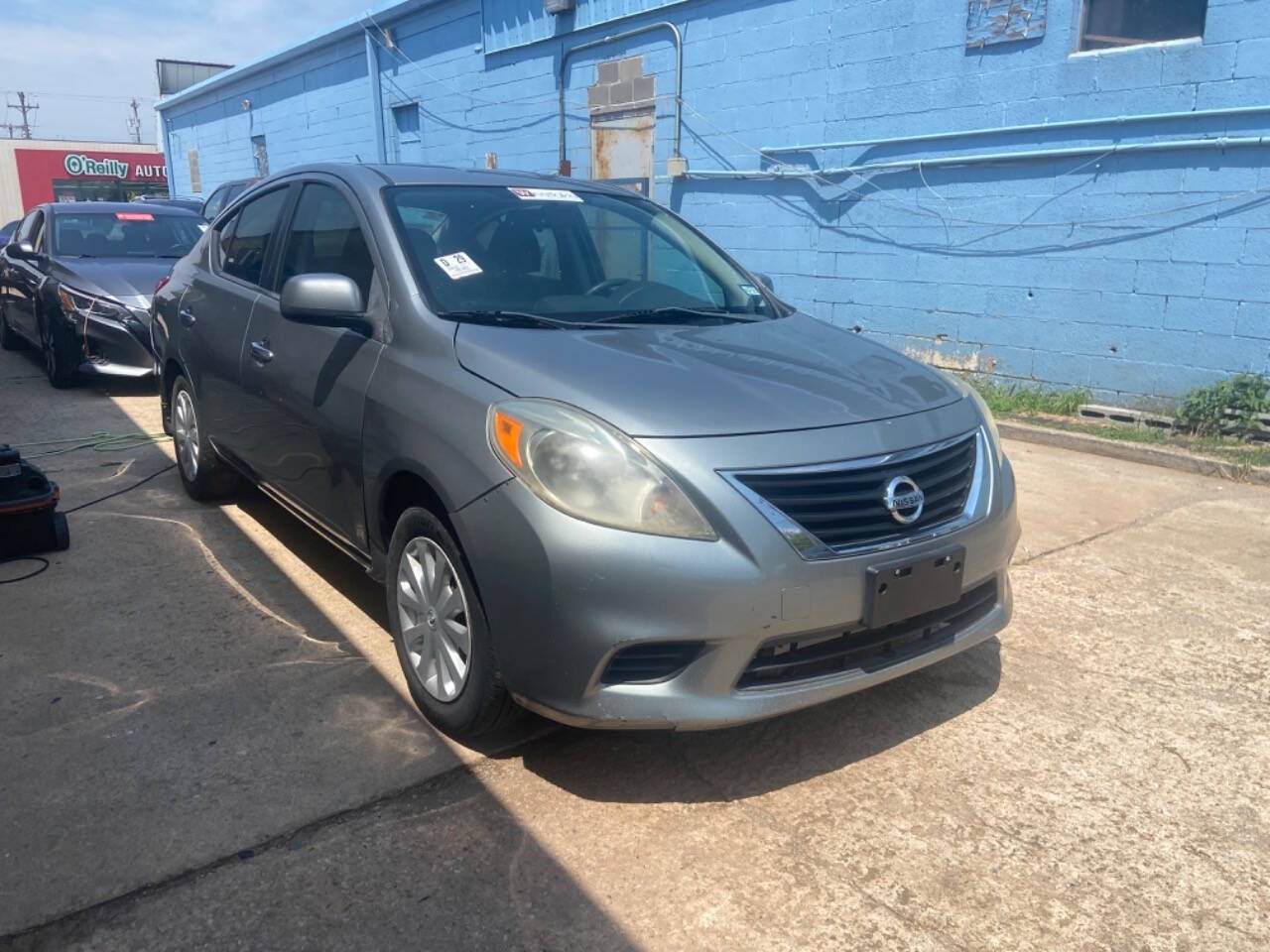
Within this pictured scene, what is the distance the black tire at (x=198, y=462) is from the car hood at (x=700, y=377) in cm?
250

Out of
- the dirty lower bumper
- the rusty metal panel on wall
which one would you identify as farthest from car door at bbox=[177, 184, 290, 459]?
the rusty metal panel on wall

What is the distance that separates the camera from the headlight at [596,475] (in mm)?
2441

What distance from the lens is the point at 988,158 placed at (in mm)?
7684

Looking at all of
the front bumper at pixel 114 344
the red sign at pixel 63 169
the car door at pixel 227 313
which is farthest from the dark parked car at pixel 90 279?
the red sign at pixel 63 169

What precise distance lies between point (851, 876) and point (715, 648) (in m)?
0.63

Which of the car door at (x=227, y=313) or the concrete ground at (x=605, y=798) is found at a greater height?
the car door at (x=227, y=313)

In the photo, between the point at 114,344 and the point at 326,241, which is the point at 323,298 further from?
the point at 114,344

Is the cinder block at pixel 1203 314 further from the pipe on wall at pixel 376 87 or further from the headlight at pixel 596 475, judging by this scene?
the pipe on wall at pixel 376 87

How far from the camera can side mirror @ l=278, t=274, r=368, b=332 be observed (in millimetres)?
3192

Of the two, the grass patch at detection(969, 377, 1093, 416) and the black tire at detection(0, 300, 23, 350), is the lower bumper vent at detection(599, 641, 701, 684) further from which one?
the black tire at detection(0, 300, 23, 350)

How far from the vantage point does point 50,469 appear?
5.86 m

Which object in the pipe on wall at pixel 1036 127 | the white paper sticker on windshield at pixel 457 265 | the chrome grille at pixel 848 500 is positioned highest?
the pipe on wall at pixel 1036 127

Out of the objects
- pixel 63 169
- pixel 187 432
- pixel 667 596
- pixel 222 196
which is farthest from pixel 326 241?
pixel 63 169

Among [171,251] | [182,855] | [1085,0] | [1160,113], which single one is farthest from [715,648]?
[171,251]
